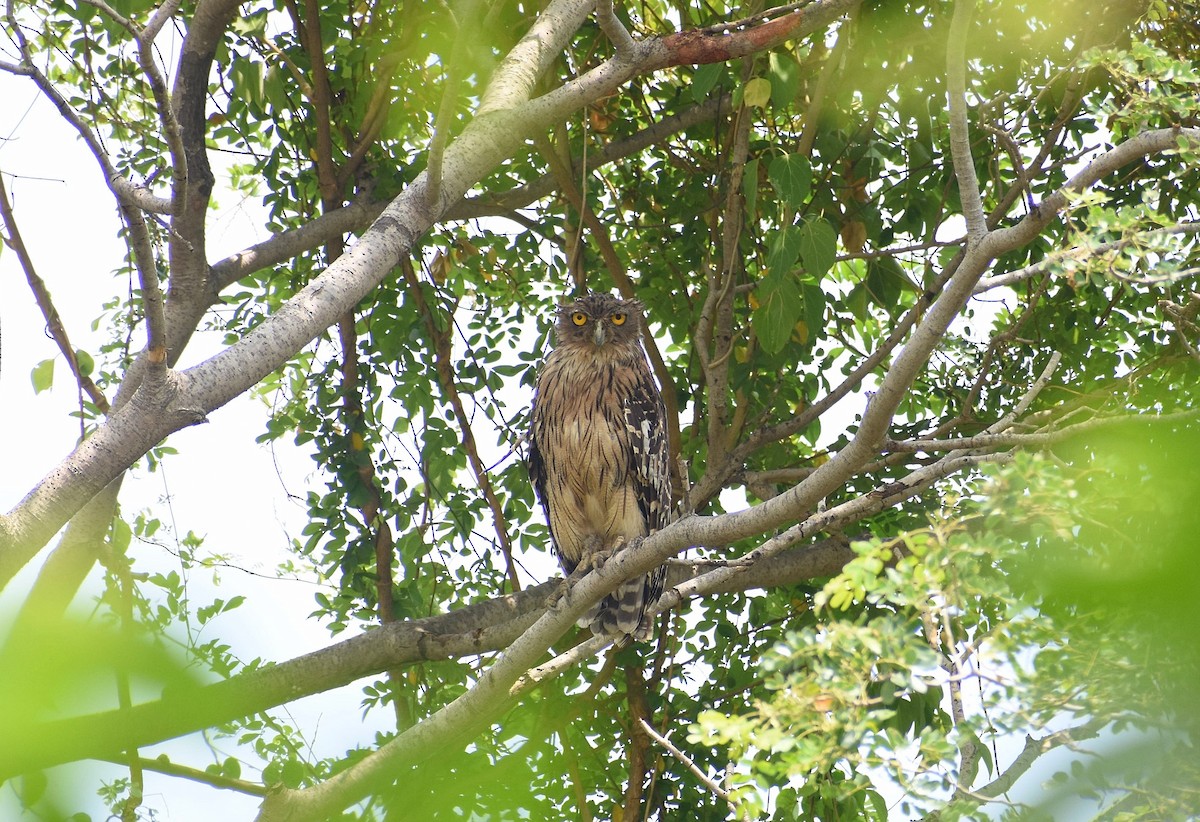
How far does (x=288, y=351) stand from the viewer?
2527 millimetres

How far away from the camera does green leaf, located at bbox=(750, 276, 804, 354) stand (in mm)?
3598

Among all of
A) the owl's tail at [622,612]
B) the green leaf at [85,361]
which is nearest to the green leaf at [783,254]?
the owl's tail at [622,612]

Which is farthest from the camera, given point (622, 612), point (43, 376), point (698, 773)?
point (622, 612)

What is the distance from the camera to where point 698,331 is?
4.11 meters

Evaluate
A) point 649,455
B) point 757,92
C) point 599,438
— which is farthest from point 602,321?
point 757,92

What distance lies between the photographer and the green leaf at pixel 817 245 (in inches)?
134

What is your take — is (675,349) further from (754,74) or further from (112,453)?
(112,453)

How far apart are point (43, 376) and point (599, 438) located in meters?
2.03

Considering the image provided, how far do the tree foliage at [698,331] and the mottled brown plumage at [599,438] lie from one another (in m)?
0.26

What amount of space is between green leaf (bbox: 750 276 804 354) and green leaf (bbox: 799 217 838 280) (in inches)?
6.3

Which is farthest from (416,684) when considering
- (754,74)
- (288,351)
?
(754,74)

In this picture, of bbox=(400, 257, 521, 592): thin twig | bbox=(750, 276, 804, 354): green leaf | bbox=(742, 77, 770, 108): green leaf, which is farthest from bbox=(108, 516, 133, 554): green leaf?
bbox=(742, 77, 770, 108): green leaf

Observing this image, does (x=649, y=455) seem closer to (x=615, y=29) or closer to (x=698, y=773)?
(x=615, y=29)

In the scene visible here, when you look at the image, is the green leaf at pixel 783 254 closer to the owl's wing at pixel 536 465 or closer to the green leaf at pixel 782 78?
the green leaf at pixel 782 78
